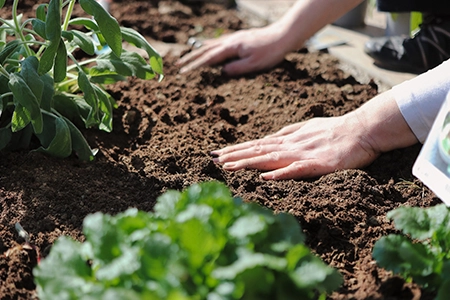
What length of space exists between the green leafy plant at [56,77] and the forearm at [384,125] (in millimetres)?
827

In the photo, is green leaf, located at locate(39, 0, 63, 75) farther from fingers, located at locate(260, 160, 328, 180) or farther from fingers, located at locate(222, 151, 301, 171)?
fingers, located at locate(260, 160, 328, 180)

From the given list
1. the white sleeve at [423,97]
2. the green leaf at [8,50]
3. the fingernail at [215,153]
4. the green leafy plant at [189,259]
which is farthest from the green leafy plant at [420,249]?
the green leaf at [8,50]

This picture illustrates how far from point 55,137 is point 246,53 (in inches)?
57.2

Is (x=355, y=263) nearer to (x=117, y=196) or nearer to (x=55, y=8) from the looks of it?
(x=117, y=196)

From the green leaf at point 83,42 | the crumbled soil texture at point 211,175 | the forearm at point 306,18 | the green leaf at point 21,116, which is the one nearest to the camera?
the crumbled soil texture at point 211,175

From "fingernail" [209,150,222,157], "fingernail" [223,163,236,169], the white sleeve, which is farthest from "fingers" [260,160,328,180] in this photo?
the white sleeve

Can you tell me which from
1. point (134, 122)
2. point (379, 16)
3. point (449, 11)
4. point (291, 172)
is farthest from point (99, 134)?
point (379, 16)

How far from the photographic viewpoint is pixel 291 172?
2.22 metres

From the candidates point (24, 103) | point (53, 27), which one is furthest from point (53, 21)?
point (24, 103)

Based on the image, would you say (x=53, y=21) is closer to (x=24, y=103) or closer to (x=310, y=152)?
(x=24, y=103)

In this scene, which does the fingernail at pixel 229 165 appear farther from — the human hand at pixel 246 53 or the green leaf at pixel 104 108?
the human hand at pixel 246 53

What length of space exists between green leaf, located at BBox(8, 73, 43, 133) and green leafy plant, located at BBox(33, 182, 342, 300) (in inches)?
27.1

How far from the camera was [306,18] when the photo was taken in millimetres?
3184

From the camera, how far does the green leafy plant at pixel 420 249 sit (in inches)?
59.2
